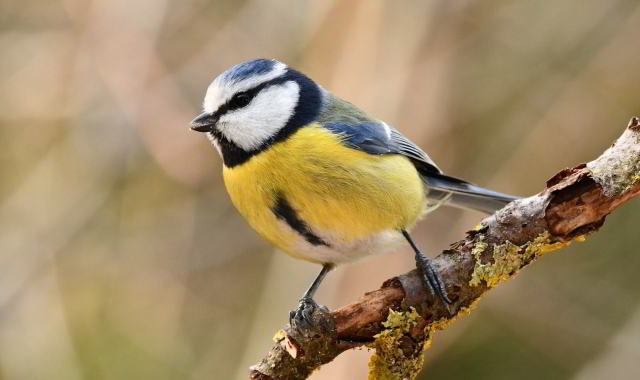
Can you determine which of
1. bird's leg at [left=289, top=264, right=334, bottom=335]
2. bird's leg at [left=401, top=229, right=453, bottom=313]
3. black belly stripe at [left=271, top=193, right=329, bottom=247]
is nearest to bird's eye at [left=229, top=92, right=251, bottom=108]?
black belly stripe at [left=271, top=193, right=329, bottom=247]

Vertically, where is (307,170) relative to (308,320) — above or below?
above

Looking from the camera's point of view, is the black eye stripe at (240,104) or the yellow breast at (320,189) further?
the black eye stripe at (240,104)

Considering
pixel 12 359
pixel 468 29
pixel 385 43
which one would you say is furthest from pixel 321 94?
pixel 12 359

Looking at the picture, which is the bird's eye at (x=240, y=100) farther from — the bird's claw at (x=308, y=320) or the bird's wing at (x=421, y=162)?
the bird's claw at (x=308, y=320)

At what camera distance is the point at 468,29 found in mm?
3072

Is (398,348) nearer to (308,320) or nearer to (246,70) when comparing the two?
(308,320)

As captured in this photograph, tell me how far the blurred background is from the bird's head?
1.05 m

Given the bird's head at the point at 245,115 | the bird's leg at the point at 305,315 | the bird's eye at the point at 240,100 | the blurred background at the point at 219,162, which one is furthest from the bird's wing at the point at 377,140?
the blurred background at the point at 219,162

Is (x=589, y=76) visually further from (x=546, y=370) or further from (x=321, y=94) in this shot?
(x=321, y=94)

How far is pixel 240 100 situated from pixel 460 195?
29.5 inches

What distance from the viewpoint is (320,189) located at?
1804 millimetres

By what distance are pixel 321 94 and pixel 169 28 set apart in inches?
57.9

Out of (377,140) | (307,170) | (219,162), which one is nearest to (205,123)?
(307,170)

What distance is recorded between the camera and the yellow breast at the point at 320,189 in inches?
71.3
